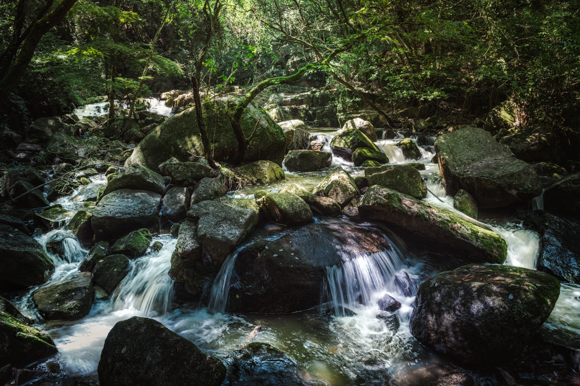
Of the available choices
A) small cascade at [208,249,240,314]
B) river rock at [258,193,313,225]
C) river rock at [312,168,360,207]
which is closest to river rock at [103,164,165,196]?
river rock at [258,193,313,225]

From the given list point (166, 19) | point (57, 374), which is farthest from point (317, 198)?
point (166, 19)

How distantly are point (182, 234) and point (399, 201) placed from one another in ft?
12.8

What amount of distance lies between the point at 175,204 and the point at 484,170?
709 centimetres

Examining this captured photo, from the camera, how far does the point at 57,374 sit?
294 centimetres

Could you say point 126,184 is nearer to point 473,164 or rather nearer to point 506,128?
point 473,164

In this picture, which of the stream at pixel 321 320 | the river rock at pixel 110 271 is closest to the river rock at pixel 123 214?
the stream at pixel 321 320

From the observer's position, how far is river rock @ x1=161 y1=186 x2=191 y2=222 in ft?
19.7

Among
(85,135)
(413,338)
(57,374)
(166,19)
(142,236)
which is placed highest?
(166,19)

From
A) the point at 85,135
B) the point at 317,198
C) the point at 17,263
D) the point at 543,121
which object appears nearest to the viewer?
the point at 17,263

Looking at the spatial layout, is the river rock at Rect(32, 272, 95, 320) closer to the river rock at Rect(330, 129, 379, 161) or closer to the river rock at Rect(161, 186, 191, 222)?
the river rock at Rect(161, 186, 191, 222)

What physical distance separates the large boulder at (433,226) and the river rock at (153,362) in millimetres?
3720

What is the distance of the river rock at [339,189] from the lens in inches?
241

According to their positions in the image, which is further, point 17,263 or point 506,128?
point 506,128

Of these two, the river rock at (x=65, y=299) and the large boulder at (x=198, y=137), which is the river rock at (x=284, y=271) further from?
the large boulder at (x=198, y=137)
